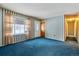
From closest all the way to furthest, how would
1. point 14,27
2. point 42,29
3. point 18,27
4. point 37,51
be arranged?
point 37,51, point 14,27, point 18,27, point 42,29

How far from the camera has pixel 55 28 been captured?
27.3ft

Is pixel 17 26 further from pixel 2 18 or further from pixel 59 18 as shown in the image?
pixel 59 18

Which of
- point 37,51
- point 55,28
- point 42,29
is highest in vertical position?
point 55,28

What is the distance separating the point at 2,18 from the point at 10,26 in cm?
88

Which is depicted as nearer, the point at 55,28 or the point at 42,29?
the point at 55,28

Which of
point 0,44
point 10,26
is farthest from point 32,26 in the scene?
point 0,44

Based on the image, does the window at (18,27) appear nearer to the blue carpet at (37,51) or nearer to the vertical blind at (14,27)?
the vertical blind at (14,27)

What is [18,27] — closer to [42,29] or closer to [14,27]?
[14,27]

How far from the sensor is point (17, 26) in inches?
272

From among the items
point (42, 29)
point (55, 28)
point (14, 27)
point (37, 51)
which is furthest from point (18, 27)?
→ point (42, 29)

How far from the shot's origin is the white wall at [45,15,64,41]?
24.7 ft

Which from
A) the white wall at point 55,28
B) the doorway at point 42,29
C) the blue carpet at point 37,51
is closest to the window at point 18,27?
the blue carpet at point 37,51

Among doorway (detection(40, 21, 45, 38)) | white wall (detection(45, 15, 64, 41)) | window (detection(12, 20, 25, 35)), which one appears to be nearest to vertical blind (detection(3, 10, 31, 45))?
window (detection(12, 20, 25, 35))

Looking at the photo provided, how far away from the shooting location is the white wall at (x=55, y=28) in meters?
7.54
